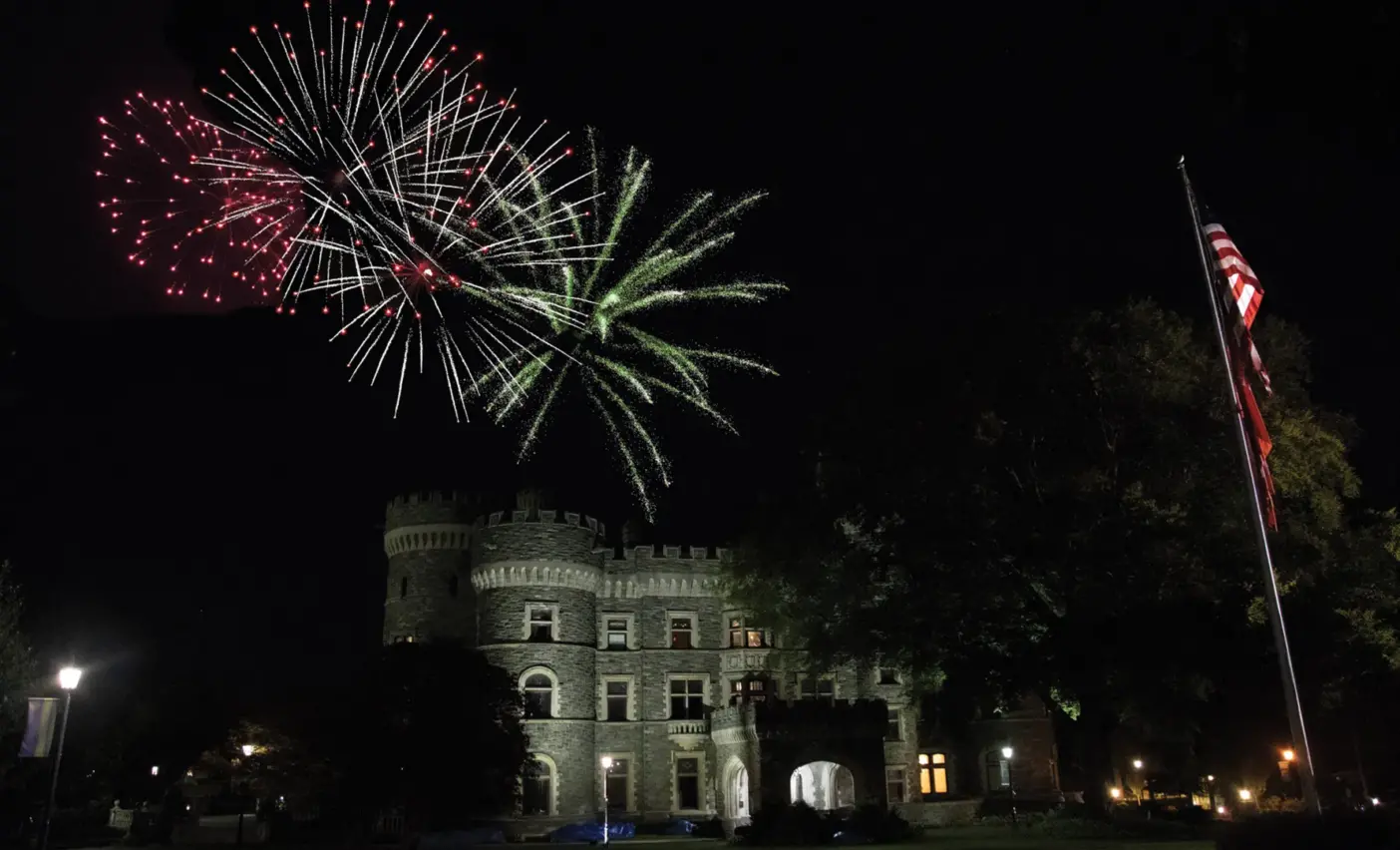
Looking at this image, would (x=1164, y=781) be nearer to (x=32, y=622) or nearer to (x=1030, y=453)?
(x=1030, y=453)

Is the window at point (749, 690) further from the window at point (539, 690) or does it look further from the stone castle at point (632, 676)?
the window at point (539, 690)

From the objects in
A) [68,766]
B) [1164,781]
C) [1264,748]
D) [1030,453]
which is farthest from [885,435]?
[68,766]

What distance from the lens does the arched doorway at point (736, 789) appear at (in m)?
41.5

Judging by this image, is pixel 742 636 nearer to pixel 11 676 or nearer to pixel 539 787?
pixel 539 787

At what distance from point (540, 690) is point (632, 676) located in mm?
4217

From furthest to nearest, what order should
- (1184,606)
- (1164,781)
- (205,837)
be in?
1. (1164,781)
2. (205,837)
3. (1184,606)

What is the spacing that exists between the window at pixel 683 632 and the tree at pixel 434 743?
1081cm

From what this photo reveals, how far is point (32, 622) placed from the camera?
4325 centimetres

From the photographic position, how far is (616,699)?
148ft

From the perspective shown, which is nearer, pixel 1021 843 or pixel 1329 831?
pixel 1329 831

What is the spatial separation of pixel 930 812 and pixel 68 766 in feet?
115

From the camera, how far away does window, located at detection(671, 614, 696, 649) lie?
4656cm

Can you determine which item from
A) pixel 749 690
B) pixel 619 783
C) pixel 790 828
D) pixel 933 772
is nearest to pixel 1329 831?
pixel 790 828

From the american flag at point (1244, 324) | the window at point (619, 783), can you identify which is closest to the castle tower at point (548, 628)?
the window at point (619, 783)
